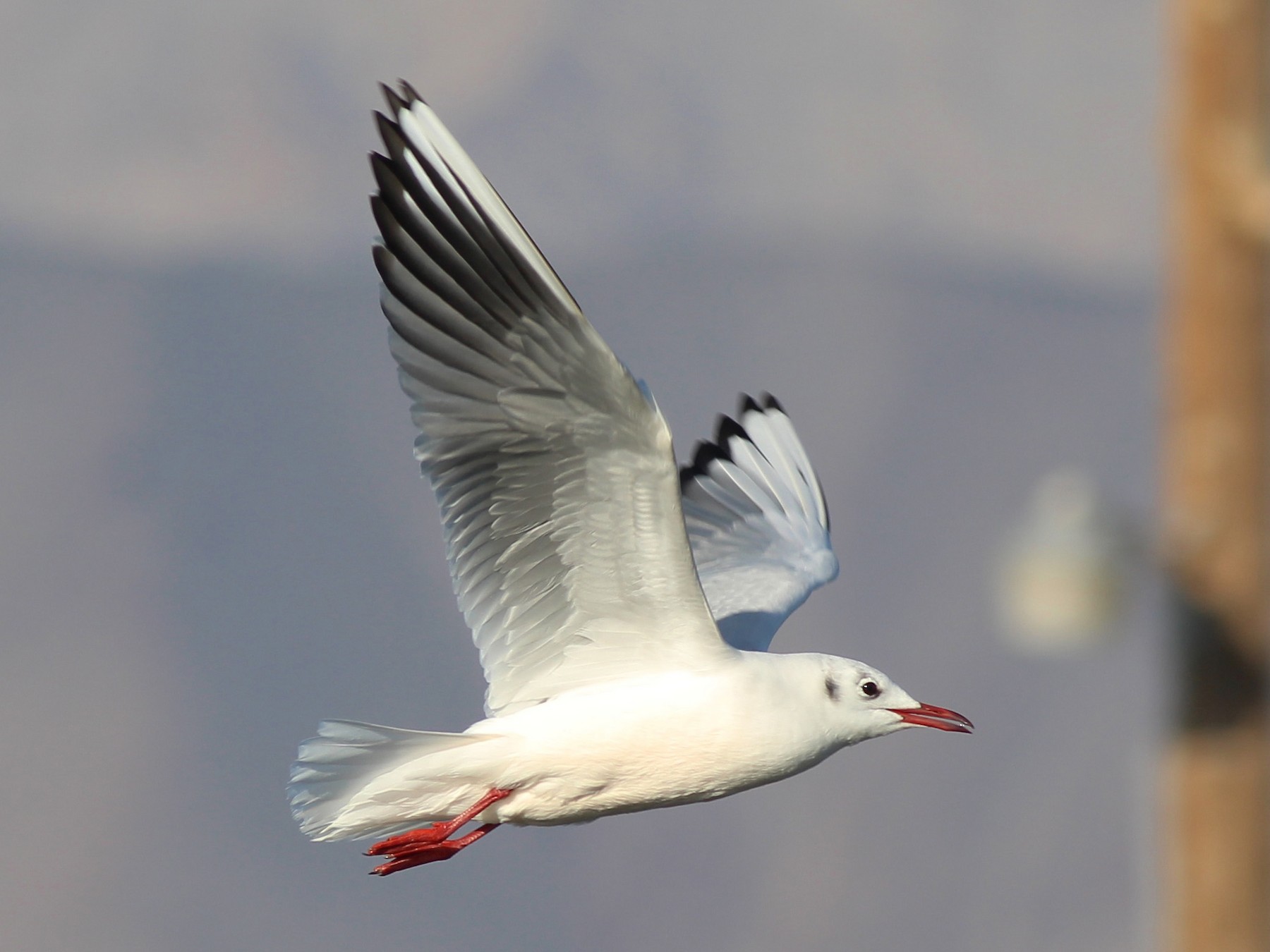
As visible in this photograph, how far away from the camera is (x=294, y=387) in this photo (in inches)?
2616

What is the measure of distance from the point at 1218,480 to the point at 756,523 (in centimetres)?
200

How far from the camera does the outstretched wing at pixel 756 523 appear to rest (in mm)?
4469

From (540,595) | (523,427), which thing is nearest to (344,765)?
(540,595)

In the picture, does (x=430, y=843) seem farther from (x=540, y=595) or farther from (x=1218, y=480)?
(x=1218, y=480)

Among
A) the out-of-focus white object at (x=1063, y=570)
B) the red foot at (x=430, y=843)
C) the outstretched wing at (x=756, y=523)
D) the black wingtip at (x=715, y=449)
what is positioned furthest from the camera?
the black wingtip at (x=715, y=449)

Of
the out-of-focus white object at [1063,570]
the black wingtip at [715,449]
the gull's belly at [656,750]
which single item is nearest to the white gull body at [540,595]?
the gull's belly at [656,750]

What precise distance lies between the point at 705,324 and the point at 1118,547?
7116 cm

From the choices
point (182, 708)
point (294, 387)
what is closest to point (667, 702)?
point (182, 708)

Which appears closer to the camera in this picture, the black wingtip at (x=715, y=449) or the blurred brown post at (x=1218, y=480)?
the blurred brown post at (x=1218, y=480)

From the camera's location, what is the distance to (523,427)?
3367 mm

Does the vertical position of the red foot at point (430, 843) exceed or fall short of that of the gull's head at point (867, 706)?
it falls short

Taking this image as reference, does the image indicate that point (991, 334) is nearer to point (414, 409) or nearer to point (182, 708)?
point (182, 708)

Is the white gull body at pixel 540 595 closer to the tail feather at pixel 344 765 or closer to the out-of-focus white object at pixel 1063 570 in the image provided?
the tail feather at pixel 344 765

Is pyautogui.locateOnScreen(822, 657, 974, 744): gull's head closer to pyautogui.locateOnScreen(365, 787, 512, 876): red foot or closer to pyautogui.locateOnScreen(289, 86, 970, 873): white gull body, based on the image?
pyautogui.locateOnScreen(289, 86, 970, 873): white gull body
